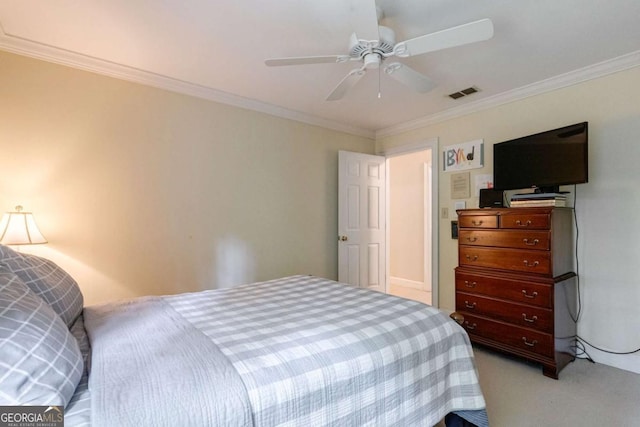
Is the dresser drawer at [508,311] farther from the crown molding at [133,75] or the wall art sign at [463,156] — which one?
the crown molding at [133,75]

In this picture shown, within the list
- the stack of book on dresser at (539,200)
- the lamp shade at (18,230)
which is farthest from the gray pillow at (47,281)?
the stack of book on dresser at (539,200)

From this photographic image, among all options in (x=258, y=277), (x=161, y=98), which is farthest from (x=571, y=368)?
(x=161, y=98)

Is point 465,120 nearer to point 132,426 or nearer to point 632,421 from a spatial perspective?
point 632,421

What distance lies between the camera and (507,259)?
260 centimetres

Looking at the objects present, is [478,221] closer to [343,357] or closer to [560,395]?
[560,395]

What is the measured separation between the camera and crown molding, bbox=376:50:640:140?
241cm

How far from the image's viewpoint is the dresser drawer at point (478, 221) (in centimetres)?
269

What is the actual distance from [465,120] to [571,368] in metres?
2.56

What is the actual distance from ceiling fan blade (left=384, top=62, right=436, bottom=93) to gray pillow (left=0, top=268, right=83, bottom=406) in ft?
6.72

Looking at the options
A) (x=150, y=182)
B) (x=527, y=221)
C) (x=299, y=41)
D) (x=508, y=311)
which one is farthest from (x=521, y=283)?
(x=150, y=182)

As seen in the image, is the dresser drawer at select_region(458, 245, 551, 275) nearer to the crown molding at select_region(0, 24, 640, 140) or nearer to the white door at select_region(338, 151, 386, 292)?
the white door at select_region(338, 151, 386, 292)

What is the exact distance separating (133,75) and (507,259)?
3.62 m

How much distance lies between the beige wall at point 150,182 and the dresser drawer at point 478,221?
1.70 m

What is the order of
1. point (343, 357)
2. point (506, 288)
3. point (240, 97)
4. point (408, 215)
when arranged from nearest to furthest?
point (343, 357) < point (506, 288) < point (240, 97) < point (408, 215)
